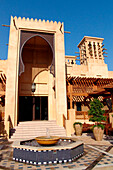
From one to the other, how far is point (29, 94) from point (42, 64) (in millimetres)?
3823

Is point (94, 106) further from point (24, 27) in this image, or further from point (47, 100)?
point (24, 27)

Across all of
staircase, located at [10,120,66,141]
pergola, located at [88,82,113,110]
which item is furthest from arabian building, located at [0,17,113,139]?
pergola, located at [88,82,113,110]

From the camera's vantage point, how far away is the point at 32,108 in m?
14.8

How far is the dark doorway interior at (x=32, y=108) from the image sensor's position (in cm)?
1455

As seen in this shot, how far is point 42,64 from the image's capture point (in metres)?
16.1

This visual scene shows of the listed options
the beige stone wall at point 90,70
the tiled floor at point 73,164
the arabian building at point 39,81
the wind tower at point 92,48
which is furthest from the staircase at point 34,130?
the wind tower at point 92,48

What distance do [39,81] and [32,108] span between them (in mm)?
3058

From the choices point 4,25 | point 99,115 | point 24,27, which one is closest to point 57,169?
point 99,115

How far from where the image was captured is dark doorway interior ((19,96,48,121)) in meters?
14.6

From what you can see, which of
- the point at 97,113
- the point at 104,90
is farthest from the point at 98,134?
the point at 104,90

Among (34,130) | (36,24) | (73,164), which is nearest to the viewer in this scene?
(73,164)

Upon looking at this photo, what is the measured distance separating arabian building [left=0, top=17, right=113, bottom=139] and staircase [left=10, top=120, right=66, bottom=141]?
30 centimetres

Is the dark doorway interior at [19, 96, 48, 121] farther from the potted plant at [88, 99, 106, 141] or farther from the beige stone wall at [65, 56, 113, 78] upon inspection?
the beige stone wall at [65, 56, 113, 78]

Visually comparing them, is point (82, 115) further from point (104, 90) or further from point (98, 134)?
point (98, 134)
